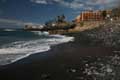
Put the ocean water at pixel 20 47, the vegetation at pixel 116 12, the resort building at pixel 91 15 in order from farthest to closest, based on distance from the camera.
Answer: the resort building at pixel 91 15
the vegetation at pixel 116 12
the ocean water at pixel 20 47

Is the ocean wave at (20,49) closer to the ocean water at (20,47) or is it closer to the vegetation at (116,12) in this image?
the ocean water at (20,47)

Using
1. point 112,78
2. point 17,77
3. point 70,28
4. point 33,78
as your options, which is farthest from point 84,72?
point 70,28

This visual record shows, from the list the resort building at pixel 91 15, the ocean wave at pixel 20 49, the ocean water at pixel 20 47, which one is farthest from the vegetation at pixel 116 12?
the ocean wave at pixel 20 49

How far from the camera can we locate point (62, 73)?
36.2 ft

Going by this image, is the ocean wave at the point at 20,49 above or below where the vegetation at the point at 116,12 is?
below

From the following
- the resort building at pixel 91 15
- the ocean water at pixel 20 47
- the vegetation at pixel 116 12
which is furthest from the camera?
the resort building at pixel 91 15

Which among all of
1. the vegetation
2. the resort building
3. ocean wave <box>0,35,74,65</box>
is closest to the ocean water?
ocean wave <box>0,35,74,65</box>

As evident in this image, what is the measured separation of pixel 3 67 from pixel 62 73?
428cm

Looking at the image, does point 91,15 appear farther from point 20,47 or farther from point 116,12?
point 20,47

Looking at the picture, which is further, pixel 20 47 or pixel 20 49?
pixel 20 47

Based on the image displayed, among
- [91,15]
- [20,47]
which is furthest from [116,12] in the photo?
[20,47]

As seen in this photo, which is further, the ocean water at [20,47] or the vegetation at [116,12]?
the vegetation at [116,12]

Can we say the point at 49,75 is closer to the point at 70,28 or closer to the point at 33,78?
the point at 33,78

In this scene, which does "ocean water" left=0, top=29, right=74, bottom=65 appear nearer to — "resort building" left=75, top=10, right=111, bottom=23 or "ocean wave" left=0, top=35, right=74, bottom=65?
"ocean wave" left=0, top=35, right=74, bottom=65
